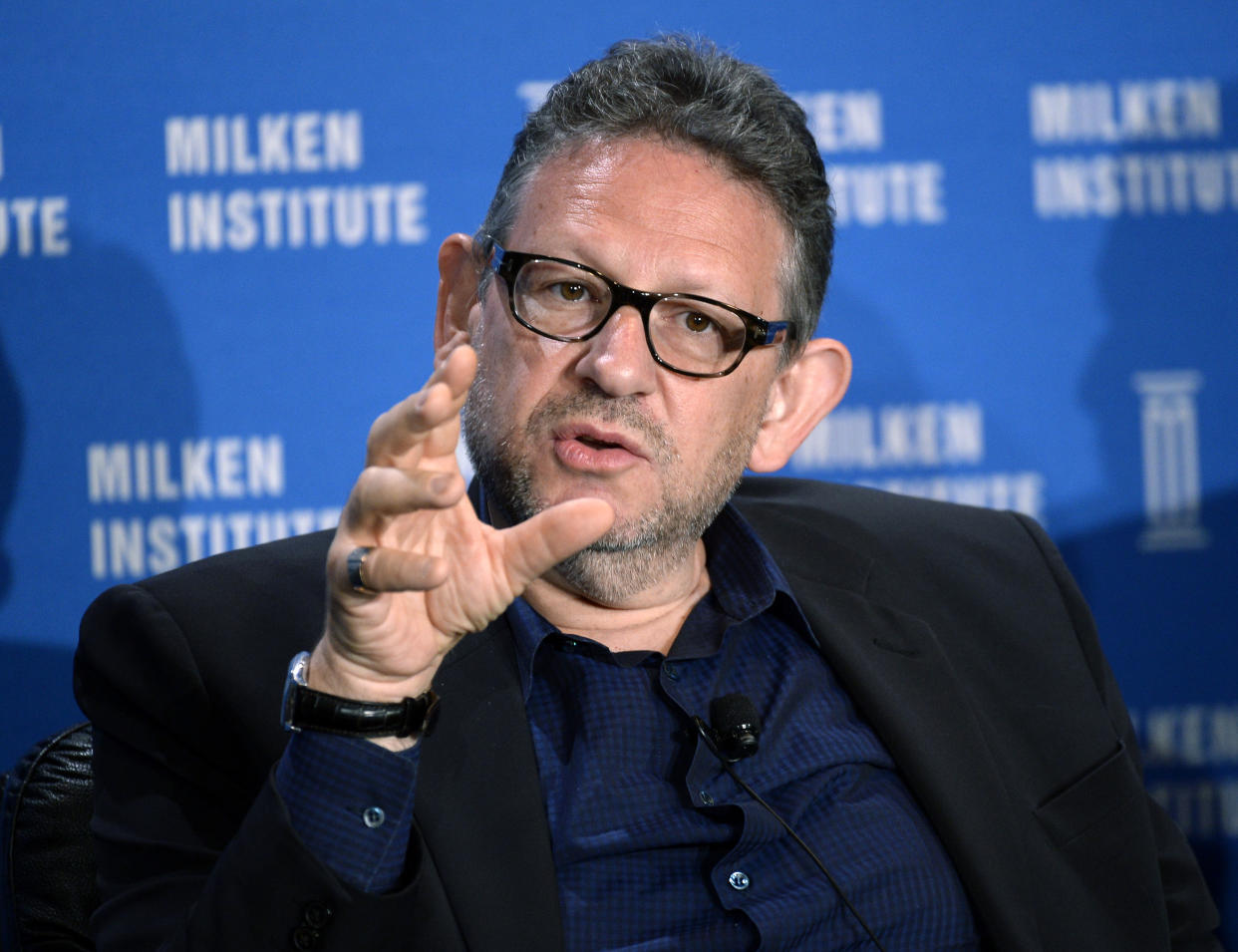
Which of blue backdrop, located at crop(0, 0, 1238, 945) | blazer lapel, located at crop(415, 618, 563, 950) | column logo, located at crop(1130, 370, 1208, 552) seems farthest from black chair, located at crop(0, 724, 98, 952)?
column logo, located at crop(1130, 370, 1208, 552)

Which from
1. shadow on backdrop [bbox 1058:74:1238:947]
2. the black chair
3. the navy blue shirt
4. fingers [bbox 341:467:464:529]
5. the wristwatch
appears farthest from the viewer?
shadow on backdrop [bbox 1058:74:1238:947]

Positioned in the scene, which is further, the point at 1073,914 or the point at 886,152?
the point at 886,152

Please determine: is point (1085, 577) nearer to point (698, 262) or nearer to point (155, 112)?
point (698, 262)

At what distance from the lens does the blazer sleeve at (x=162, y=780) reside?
1.39 m

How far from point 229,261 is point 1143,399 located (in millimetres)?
2033

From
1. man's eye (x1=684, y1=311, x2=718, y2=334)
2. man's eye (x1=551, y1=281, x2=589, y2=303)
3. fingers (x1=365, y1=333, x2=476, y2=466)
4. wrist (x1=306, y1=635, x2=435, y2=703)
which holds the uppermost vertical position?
man's eye (x1=551, y1=281, x2=589, y2=303)

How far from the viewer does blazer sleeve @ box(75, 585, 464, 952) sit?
1391 mm

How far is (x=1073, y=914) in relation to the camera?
1.84 m

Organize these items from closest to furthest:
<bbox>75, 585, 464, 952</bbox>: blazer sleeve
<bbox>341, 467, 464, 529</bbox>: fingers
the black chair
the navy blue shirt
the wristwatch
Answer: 1. <bbox>341, 467, 464, 529</bbox>: fingers
2. the wristwatch
3. <bbox>75, 585, 464, 952</bbox>: blazer sleeve
4. the navy blue shirt
5. the black chair

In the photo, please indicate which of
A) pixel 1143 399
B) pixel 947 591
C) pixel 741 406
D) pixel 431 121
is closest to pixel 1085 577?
pixel 1143 399

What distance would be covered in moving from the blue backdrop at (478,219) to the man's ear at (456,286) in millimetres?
610

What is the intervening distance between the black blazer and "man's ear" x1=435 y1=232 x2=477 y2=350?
427 mm

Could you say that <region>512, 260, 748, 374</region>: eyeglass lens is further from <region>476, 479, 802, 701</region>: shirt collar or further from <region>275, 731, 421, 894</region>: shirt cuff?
<region>275, 731, 421, 894</region>: shirt cuff

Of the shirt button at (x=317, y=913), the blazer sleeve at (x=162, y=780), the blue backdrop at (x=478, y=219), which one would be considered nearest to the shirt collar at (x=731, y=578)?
the blazer sleeve at (x=162, y=780)
